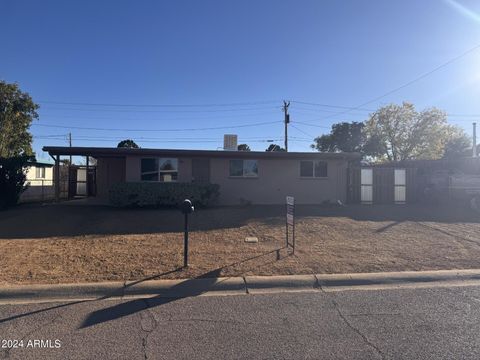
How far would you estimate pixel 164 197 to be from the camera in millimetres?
16047

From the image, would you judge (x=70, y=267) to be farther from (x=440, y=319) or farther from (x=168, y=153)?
(x=168, y=153)

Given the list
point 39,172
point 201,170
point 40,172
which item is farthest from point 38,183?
point 201,170

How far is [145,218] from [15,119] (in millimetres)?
20856

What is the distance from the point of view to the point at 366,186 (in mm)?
20094

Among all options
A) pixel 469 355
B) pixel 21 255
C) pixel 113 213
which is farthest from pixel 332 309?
pixel 113 213

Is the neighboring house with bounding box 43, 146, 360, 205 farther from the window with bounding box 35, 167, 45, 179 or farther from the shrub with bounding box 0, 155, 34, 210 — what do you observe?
the window with bounding box 35, 167, 45, 179

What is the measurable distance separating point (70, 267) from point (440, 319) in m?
5.95

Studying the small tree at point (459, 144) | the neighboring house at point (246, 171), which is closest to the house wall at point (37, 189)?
the neighboring house at point (246, 171)

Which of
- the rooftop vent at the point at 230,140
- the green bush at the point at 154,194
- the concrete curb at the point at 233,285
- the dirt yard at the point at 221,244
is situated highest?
the rooftop vent at the point at 230,140

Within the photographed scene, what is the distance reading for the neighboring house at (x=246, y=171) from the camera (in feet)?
57.9

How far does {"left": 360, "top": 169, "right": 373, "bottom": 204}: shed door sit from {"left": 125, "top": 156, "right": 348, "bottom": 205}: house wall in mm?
1142

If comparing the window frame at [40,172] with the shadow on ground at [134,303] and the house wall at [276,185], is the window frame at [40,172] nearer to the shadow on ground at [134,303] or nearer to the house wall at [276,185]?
the house wall at [276,185]

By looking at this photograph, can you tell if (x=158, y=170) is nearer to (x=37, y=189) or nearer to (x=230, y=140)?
(x=230, y=140)

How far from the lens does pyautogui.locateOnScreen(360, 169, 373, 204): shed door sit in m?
20.0
